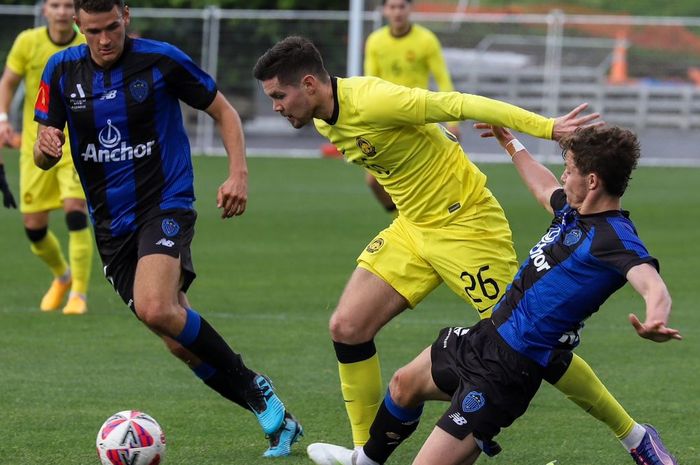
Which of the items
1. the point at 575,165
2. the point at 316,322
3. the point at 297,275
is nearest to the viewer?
the point at 575,165

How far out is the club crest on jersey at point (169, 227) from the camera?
6074mm

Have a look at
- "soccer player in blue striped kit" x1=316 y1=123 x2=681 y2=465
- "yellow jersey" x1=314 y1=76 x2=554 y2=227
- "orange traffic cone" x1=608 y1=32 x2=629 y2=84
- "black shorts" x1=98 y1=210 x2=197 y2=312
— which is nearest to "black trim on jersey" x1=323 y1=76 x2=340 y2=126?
"yellow jersey" x1=314 y1=76 x2=554 y2=227

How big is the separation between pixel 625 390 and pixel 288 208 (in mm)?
9058

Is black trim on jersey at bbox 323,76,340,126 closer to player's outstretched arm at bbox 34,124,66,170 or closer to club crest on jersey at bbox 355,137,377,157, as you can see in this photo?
club crest on jersey at bbox 355,137,377,157

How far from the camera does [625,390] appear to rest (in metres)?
7.28

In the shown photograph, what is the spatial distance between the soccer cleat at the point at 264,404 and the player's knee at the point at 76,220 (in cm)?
384

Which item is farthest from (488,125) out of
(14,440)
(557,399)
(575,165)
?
(14,440)

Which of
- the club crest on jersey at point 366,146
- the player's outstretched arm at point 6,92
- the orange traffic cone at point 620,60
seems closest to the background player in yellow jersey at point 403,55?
the player's outstretched arm at point 6,92

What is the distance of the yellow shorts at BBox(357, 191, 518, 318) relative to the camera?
592 centimetres

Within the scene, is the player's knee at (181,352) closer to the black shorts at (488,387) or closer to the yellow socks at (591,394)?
the black shorts at (488,387)

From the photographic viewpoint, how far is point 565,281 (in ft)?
15.9

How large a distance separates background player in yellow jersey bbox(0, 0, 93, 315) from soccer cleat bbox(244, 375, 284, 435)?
3.77 meters

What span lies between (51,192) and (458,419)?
18.4ft

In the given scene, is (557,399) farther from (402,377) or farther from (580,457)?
(402,377)
